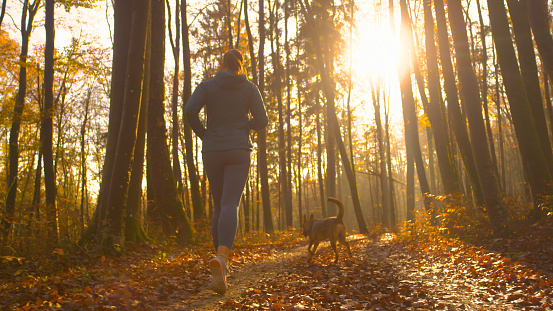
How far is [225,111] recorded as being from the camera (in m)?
4.16

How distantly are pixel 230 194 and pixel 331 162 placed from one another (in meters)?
16.6

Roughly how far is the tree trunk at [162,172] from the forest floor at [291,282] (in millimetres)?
1286

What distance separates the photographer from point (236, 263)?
7.26m

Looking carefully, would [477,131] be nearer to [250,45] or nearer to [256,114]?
[256,114]

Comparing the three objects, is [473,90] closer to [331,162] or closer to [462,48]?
[462,48]

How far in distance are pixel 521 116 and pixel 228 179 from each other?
23.3ft

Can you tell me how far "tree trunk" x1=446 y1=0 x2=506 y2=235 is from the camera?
799 centimetres

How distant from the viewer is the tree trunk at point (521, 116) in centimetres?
786

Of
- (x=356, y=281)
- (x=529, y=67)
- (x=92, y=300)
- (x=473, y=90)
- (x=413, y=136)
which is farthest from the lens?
(x=413, y=136)

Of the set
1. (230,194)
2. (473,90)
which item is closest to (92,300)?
(230,194)

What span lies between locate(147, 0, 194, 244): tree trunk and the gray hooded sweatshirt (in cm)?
499

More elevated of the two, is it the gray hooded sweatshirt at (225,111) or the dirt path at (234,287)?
the gray hooded sweatshirt at (225,111)

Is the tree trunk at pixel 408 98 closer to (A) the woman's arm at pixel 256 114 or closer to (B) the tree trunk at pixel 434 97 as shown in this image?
(B) the tree trunk at pixel 434 97

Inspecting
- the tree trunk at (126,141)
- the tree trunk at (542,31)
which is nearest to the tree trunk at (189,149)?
the tree trunk at (126,141)
